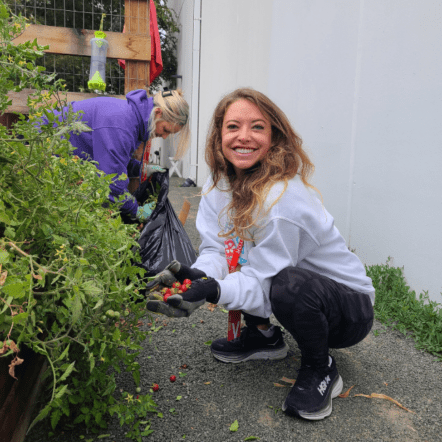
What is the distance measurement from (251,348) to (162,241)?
1.05 meters

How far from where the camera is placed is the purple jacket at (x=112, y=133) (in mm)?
2930

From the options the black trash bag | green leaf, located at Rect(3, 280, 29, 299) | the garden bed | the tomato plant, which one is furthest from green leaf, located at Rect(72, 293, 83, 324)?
the black trash bag

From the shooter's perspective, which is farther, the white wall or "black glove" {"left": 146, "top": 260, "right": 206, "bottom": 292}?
the white wall

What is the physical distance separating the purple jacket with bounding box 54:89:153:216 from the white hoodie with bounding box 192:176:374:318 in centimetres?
138

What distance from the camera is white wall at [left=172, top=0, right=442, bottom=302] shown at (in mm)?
2451

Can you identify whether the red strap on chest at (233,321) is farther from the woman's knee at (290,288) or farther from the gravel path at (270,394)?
the woman's knee at (290,288)

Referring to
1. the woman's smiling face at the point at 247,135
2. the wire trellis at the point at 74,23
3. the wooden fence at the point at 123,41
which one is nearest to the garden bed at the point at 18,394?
the woman's smiling face at the point at 247,135

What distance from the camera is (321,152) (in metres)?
3.68

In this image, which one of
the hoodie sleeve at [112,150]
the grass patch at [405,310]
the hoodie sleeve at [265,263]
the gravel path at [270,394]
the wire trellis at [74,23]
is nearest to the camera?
the gravel path at [270,394]

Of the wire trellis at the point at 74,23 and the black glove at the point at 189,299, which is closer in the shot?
the black glove at the point at 189,299

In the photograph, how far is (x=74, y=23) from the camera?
514cm

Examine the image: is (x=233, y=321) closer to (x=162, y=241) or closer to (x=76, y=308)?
(x=162, y=241)

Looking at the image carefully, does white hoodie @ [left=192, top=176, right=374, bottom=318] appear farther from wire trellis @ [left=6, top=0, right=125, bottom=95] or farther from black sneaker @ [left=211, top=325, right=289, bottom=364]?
wire trellis @ [left=6, top=0, right=125, bottom=95]

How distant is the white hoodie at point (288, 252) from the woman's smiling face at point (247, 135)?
219 millimetres
